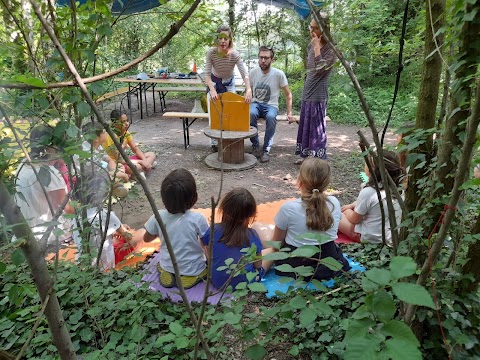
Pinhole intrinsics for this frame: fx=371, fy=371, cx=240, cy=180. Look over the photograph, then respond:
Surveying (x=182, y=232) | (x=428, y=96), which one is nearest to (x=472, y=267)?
(x=428, y=96)

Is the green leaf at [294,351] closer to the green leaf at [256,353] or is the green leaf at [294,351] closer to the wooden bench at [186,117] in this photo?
the green leaf at [256,353]

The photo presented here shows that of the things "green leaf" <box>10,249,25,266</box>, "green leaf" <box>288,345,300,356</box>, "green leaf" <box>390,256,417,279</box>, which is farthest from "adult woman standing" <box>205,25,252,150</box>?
"green leaf" <box>390,256,417,279</box>

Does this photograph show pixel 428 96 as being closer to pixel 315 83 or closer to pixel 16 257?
pixel 16 257

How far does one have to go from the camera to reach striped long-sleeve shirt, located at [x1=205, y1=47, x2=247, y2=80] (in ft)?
17.8

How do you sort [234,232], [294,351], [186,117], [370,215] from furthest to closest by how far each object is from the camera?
[186,117] < [370,215] < [234,232] < [294,351]

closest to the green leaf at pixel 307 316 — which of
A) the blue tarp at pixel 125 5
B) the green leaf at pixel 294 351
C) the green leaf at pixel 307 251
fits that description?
the green leaf at pixel 307 251

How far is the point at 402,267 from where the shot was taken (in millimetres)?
664

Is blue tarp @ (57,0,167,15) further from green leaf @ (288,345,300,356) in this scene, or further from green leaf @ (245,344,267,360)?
green leaf @ (288,345,300,356)

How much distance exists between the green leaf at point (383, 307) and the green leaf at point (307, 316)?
203mm

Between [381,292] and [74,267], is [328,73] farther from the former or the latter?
[381,292]

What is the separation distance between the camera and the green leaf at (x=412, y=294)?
599 millimetres

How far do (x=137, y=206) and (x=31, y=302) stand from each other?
7.25 feet

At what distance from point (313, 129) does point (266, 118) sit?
2.68 feet

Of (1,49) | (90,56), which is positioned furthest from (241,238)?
(1,49)
